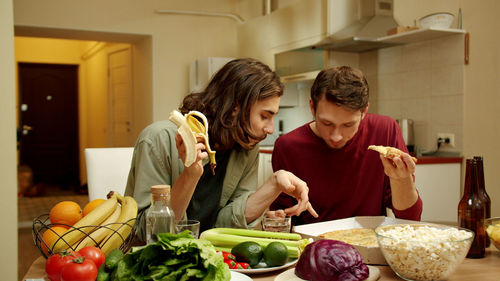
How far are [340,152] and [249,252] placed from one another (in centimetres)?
95

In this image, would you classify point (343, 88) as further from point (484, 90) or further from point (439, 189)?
point (484, 90)

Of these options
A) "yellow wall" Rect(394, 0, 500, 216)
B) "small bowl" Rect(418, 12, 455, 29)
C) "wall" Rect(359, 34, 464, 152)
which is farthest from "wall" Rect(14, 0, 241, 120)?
"yellow wall" Rect(394, 0, 500, 216)

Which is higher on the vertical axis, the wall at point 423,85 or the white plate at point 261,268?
the wall at point 423,85

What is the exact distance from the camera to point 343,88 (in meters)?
1.78

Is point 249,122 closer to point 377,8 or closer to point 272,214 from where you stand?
point 272,214

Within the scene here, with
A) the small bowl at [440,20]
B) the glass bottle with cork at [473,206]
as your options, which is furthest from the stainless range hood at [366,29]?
the glass bottle with cork at [473,206]

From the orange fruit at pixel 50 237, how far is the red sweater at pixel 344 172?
3.07 ft

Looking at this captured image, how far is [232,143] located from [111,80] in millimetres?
5809

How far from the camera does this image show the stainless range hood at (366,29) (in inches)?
154

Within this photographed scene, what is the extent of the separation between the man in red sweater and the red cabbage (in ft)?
2.56

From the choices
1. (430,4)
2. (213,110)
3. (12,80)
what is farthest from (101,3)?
(213,110)

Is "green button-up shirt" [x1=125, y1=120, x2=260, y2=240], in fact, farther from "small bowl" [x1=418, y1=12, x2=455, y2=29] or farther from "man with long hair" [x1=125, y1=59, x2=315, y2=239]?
"small bowl" [x1=418, y1=12, x2=455, y2=29]

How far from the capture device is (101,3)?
5395 millimetres

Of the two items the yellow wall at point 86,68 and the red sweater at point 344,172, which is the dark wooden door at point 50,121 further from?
the red sweater at point 344,172
